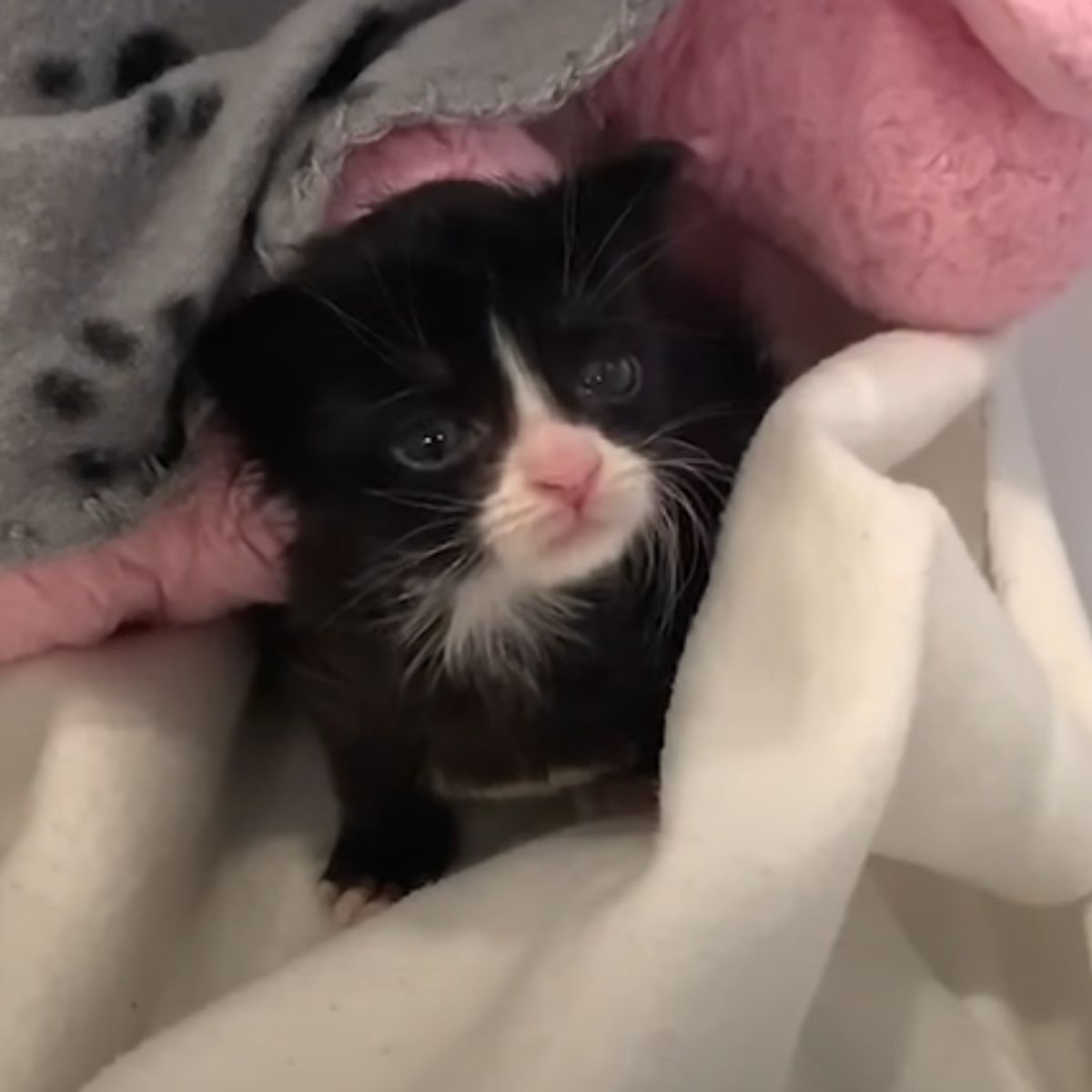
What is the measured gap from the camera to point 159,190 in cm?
81

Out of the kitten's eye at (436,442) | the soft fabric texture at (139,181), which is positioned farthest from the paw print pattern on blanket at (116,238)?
the kitten's eye at (436,442)

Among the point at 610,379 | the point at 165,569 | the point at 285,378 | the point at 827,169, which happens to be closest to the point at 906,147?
the point at 827,169

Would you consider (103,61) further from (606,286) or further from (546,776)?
(546,776)

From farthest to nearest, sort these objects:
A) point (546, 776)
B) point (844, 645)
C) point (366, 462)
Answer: point (546, 776) < point (366, 462) < point (844, 645)

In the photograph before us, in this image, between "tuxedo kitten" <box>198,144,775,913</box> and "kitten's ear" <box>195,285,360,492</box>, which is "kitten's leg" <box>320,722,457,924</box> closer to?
"tuxedo kitten" <box>198,144,775,913</box>

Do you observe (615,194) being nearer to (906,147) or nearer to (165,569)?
(906,147)

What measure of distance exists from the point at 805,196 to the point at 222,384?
0.92 ft

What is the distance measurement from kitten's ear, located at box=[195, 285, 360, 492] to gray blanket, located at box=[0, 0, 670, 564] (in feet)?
0.06

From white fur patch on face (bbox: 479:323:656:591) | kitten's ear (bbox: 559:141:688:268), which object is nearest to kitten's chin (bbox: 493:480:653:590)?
white fur patch on face (bbox: 479:323:656:591)

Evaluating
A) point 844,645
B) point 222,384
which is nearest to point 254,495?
point 222,384

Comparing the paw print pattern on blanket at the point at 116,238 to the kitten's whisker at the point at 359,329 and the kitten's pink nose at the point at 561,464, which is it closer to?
the kitten's whisker at the point at 359,329

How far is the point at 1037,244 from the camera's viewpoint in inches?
32.1

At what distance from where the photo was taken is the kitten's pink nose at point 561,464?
74cm

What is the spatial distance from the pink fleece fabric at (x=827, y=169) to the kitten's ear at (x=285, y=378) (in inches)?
1.6
